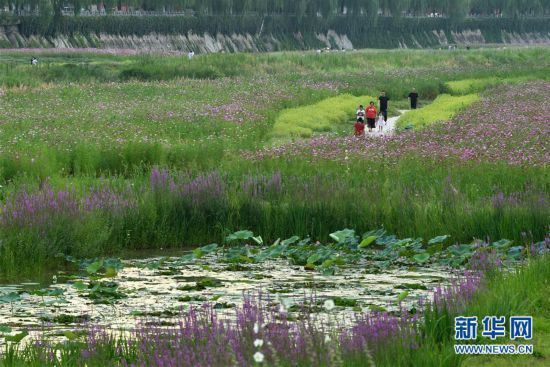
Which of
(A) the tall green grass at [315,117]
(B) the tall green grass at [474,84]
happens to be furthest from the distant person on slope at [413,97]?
(B) the tall green grass at [474,84]

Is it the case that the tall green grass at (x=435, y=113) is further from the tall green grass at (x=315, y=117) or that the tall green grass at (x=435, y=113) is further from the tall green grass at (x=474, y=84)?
the tall green grass at (x=474, y=84)

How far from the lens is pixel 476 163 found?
22.8 meters

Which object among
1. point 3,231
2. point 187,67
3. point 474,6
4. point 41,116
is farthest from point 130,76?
point 474,6

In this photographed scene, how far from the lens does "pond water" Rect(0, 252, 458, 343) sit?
40.0ft

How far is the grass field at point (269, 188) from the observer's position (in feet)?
37.1

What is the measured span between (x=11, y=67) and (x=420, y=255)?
4768 centimetres

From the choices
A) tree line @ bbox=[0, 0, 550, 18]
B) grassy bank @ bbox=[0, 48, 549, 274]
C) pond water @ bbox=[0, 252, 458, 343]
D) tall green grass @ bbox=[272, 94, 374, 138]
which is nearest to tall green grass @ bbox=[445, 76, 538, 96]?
tall green grass @ bbox=[272, 94, 374, 138]

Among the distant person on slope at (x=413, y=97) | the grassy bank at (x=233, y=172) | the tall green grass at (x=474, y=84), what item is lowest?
the tall green grass at (x=474, y=84)

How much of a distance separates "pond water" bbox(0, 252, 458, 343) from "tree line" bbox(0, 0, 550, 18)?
7622cm

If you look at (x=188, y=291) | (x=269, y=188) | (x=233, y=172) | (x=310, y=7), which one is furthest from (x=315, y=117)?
(x=310, y=7)

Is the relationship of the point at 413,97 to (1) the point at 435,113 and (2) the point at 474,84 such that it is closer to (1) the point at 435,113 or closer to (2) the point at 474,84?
(1) the point at 435,113

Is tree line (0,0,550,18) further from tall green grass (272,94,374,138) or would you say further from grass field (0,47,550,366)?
grass field (0,47,550,366)

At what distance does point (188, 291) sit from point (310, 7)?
110180mm

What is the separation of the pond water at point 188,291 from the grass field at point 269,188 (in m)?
0.34
